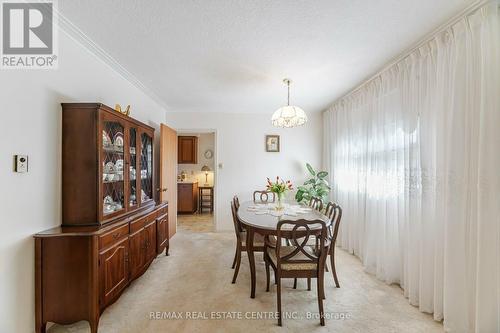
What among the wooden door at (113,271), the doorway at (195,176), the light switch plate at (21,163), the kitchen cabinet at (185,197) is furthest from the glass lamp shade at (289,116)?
the kitchen cabinet at (185,197)

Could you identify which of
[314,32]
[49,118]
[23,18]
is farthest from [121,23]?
[314,32]

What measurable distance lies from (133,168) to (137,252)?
996 mm

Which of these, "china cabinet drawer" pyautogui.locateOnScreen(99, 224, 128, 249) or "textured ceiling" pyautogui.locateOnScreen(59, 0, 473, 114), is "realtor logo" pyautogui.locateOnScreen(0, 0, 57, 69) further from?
"china cabinet drawer" pyautogui.locateOnScreen(99, 224, 128, 249)

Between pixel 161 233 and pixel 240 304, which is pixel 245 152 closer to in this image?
pixel 161 233

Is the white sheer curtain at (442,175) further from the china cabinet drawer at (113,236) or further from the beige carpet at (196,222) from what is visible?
the beige carpet at (196,222)

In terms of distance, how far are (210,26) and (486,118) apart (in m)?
2.31

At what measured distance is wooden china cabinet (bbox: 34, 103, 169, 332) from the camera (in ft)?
5.90

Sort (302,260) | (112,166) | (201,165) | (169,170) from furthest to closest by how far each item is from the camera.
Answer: (201,165) → (169,170) → (112,166) → (302,260)

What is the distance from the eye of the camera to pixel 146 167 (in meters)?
3.20

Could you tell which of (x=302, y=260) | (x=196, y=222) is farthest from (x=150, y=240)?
(x=196, y=222)

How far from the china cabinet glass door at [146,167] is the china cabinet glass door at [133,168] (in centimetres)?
17

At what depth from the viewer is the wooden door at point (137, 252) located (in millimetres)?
2465

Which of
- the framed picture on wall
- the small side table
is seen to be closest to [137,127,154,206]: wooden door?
the framed picture on wall

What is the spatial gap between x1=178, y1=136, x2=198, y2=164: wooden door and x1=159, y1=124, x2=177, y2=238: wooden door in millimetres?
2656
